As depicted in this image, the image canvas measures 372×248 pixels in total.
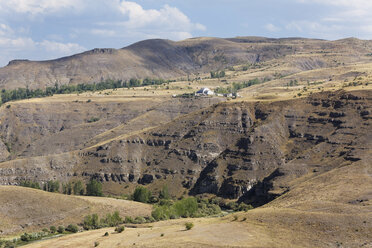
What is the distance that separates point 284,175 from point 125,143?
7371 centimetres

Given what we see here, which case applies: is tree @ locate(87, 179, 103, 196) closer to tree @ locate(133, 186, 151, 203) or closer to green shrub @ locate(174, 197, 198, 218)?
tree @ locate(133, 186, 151, 203)

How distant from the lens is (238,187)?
155125mm

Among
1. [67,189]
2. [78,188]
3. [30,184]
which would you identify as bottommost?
[67,189]

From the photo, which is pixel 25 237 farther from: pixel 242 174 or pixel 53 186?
pixel 242 174

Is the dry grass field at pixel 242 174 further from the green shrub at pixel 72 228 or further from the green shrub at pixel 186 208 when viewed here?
the green shrub at pixel 186 208

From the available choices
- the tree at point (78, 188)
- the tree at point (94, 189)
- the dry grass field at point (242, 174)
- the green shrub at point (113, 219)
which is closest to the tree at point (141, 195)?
the dry grass field at point (242, 174)

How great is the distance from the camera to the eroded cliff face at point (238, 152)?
491ft

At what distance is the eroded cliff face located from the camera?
150m

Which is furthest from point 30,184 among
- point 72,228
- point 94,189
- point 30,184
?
point 72,228

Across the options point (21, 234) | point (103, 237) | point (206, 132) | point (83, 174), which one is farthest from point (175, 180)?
point (103, 237)

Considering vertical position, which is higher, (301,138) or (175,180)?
(301,138)

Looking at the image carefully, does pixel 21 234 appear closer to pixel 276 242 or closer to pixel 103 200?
pixel 103 200

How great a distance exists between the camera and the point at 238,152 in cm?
17050

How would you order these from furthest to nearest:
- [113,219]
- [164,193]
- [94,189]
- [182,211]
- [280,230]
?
[94,189] < [164,193] < [182,211] < [113,219] < [280,230]
